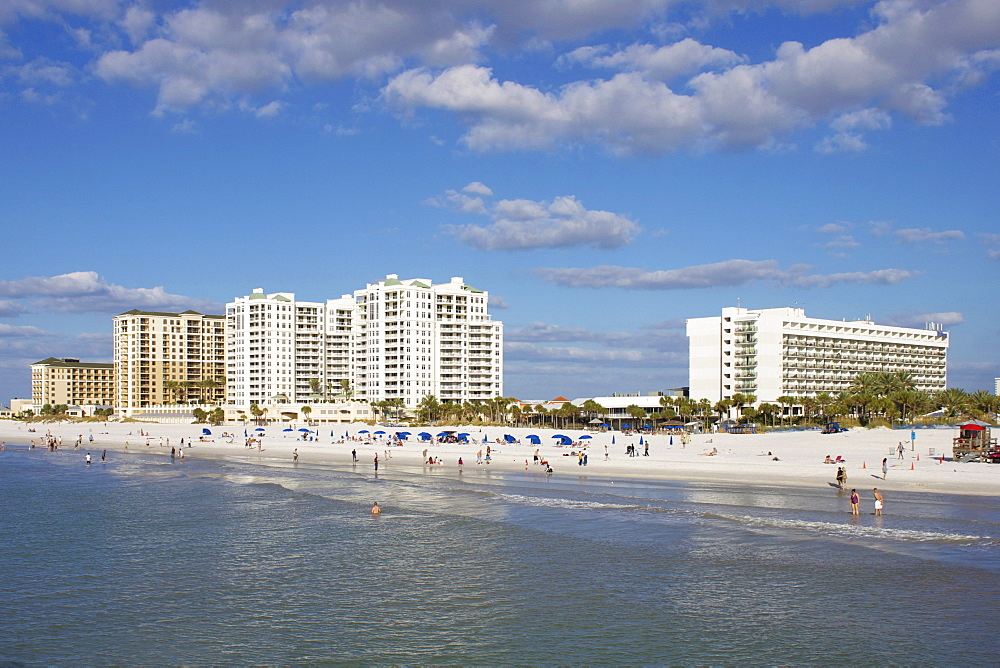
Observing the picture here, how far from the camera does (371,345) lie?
168 metres

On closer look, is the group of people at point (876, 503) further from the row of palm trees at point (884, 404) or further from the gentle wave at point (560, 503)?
the row of palm trees at point (884, 404)

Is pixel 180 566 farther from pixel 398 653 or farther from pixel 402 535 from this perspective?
pixel 398 653

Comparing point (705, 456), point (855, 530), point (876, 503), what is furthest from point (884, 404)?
point (855, 530)

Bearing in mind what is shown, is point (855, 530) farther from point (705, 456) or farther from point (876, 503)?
point (705, 456)

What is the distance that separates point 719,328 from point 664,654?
126080 millimetres

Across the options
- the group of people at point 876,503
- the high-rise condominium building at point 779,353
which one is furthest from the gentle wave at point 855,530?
the high-rise condominium building at point 779,353

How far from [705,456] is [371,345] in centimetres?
10623

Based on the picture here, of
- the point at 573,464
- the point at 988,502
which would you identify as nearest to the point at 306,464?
the point at 573,464

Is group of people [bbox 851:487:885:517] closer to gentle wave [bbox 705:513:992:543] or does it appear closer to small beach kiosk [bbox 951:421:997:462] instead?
gentle wave [bbox 705:513:992:543]

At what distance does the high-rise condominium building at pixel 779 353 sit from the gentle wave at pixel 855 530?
102597 millimetres

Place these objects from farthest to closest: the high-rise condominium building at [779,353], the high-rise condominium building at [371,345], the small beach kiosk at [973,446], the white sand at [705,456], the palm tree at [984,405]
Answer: the high-rise condominium building at [371,345] → the high-rise condominium building at [779,353] → the palm tree at [984,405] → the small beach kiosk at [973,446] → the white sand at [705,456]

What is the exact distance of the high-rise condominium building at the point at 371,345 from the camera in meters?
164

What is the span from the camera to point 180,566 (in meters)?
30.6

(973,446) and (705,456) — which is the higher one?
(973,446)
